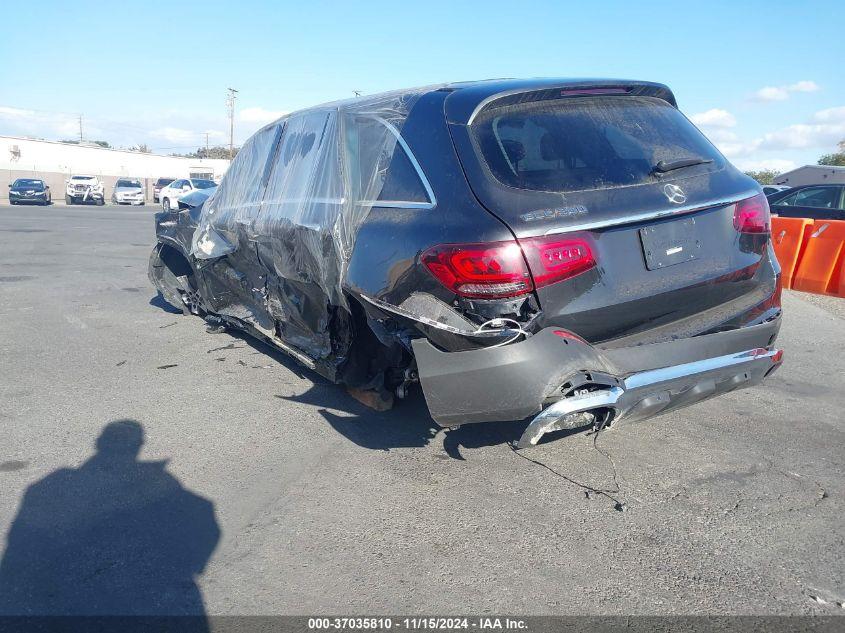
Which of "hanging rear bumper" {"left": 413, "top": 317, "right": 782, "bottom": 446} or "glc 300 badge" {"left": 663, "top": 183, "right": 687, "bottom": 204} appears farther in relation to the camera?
"glc 300 badge" {"left": 663, "top": 183, "right": 687, "bottom": 204}

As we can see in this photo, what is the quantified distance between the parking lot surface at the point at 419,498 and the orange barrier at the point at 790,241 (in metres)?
4.65

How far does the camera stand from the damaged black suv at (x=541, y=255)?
122 inches

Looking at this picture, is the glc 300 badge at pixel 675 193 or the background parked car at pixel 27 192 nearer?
the glc 300 badge at pixel 675 193

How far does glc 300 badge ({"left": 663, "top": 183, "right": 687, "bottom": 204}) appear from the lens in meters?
3.43

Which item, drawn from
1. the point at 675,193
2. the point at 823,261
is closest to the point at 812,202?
the point at 823,261

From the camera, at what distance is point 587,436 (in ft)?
14.1

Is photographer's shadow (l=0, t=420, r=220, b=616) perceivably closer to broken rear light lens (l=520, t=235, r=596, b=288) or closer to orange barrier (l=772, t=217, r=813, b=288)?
broken rear light lens (l=520, t=235, r=596, b=288)

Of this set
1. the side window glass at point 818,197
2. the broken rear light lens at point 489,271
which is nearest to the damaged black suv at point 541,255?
the broken rear light lens at point 489,271

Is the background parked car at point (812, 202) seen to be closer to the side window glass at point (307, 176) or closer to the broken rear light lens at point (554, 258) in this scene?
the side window glass at point (307, 176)

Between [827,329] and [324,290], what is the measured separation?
5.57m

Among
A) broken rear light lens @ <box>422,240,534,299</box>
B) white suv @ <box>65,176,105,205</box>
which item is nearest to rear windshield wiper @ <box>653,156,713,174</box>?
broken rear light lens @ <box>422,240,534,299</box>

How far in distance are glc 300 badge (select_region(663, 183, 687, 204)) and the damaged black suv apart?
13 mm

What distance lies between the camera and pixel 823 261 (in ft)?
31.5

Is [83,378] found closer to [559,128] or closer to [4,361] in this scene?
Answer: [4,361]
